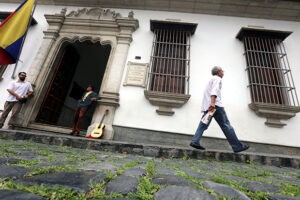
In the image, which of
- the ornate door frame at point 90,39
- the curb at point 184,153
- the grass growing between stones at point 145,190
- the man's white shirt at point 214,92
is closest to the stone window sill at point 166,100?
the ornate door frame at point 90,39

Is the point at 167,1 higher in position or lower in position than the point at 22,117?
higher

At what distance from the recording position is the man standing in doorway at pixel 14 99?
196 inches

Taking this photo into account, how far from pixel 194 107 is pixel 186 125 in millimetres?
576

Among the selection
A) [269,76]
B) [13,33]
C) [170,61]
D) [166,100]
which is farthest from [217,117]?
[13,33]

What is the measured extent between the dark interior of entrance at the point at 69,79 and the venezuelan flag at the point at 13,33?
1.15 m

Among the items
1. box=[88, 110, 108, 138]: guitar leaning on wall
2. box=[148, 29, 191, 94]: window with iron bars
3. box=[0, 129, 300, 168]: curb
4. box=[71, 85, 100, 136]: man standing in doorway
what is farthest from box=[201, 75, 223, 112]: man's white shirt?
box=[71, 85, 100, 136]: man standing in doorway

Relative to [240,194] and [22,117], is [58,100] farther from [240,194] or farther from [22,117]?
[240,194]

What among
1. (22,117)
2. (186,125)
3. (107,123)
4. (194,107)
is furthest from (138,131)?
(22,117)

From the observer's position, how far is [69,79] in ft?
23.8

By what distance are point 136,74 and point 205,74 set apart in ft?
6.78

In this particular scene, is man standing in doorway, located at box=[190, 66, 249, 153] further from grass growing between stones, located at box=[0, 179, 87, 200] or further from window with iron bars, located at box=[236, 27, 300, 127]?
grass growing between stones, located at box=[0, 179, 87, 200]

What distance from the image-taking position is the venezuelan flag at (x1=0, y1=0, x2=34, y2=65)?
5374 mm

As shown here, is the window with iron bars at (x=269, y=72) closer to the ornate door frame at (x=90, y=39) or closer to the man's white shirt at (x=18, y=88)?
the ornate door frame at (x=90, y=39)

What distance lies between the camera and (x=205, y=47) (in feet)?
19.5
